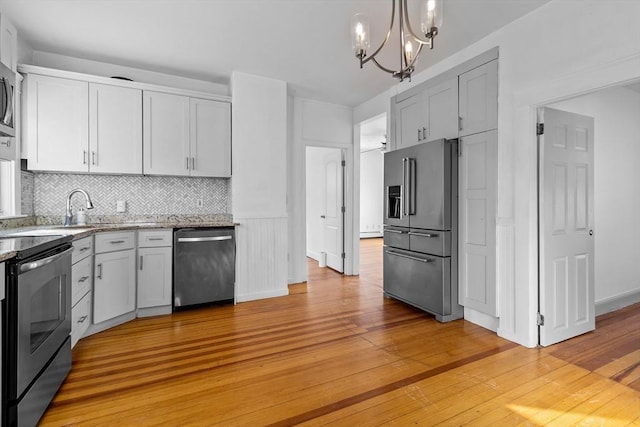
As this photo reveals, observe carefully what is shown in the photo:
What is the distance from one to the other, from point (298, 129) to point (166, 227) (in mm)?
2394

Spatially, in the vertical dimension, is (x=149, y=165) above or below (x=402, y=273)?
above

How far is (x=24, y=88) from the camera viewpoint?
3061mm

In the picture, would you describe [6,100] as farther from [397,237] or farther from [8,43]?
[397,237]

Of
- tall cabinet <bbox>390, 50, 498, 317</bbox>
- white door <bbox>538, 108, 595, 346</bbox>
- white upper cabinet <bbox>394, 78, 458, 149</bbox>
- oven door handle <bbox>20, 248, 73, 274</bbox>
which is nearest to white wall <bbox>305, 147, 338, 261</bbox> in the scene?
white upper cabinet <bbox>394, 78, 458, 149</bbox>

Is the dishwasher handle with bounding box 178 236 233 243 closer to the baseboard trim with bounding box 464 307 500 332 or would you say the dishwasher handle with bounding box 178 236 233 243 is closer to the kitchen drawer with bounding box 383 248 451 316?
the kitchen drawer with bounding box 383 248 451 316

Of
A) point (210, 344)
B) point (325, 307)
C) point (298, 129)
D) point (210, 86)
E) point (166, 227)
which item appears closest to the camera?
point (210, 344)

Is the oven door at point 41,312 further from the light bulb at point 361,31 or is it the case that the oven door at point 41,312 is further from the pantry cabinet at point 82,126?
the light bulb at point 361,31

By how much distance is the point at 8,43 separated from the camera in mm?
2758

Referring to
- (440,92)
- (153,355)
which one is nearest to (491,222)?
(440,92)

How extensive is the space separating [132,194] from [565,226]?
446 centimetres

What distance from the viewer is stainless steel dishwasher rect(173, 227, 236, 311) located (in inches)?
136

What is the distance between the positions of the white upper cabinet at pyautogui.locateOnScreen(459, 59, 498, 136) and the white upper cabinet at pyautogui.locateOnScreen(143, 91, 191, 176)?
3060mm

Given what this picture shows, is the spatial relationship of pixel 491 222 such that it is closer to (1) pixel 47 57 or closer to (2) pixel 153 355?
(2) pixel 153 355

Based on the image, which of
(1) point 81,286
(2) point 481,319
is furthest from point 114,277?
(2) point 481,319
